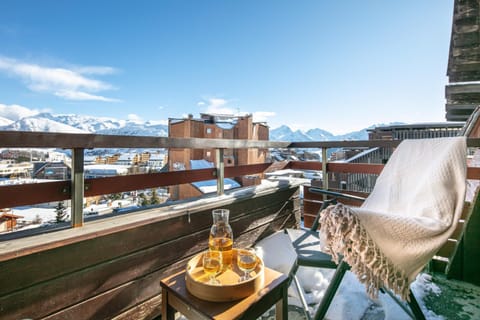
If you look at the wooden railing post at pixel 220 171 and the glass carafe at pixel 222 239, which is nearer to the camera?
the glass carafe at pixel 222 239

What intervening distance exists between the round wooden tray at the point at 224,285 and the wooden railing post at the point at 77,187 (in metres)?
0.57

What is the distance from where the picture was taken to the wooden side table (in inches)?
29.2

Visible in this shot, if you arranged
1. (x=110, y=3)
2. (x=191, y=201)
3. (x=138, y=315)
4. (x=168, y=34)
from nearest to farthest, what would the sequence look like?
1. (x=138, y=315)
2. (x=191, y=201)
3. (x=110, y=3)
4. (x=168, y=34)

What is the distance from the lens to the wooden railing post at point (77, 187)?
103 cm

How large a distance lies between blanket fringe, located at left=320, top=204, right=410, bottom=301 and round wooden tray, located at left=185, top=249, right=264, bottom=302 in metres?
0.34

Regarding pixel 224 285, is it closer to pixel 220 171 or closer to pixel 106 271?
pixel 106 271

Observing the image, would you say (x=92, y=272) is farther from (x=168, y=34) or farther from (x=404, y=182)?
(x=168, y=34)

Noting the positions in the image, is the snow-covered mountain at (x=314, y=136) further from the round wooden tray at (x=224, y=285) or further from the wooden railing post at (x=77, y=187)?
the wooden railing post at (x=77, y=187)

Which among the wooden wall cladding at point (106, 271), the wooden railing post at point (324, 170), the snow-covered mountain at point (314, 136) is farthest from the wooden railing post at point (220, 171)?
the snow-covered mountain at point (314, 136)

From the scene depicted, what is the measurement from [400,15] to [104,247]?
4.88 m

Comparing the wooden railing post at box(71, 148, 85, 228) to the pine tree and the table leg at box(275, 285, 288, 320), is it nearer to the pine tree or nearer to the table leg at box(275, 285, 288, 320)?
the pine tree

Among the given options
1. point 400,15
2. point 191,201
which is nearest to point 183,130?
point 400,15

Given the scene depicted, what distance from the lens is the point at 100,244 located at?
42.3 inches

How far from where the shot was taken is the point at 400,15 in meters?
3.67
